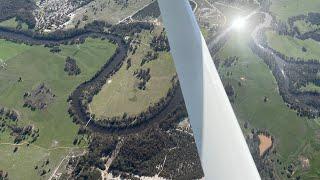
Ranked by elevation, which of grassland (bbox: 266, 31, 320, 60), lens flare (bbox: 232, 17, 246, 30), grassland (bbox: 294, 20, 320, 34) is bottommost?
grassland (bbox: 266, 31, 320, 60)

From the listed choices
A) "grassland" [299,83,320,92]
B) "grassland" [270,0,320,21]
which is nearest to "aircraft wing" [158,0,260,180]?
"grassland" [299,83,320,92]

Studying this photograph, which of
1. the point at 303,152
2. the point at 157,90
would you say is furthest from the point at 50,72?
the point at 303,152

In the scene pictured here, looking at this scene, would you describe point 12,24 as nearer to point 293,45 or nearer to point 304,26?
point 293,45

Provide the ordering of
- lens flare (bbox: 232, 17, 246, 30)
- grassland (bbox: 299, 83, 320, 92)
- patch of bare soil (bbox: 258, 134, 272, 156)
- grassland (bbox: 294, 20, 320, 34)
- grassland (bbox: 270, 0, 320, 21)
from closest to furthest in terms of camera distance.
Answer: patch of bare soil (bbox: 258, 134, 272, 156) → grassland (bbox: 299, 83, 320, 92) → lens flare (bbox: 232, 17, 246, 30) → grassland (bbox: 294, 20, 320, 34) → grassland (bbox: 270, 0, 320, 21)

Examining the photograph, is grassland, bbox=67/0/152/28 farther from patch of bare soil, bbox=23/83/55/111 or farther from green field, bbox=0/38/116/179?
patch of bare soil, bbox=23/83/55/111

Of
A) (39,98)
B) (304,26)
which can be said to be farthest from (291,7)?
(39,98)


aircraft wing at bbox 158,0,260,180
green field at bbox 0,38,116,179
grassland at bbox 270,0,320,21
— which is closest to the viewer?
aircraft wing at bbox 158,0,260,180

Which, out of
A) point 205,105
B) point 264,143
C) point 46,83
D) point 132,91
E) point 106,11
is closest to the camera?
point 205,105
